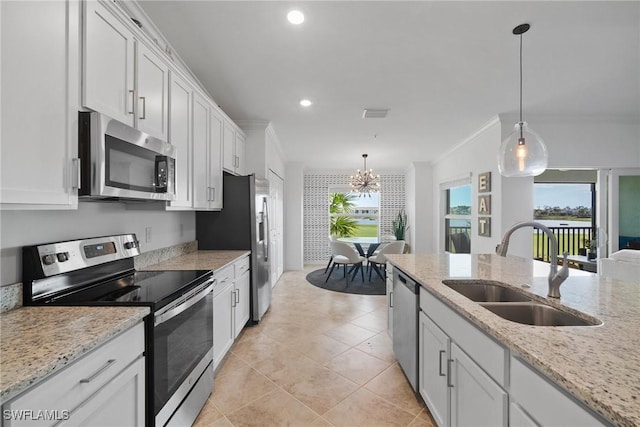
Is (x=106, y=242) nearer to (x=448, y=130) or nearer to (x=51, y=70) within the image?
(x=51, y=70)

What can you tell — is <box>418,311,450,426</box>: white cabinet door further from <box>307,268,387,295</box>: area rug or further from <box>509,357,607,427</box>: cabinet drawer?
<box>307,268,387,295</box>: area rug

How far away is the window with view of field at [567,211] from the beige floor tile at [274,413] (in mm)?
6821

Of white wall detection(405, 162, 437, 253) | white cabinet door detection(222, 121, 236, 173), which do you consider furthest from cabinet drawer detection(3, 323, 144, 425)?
white wall detection(405, 162, 437, 253)

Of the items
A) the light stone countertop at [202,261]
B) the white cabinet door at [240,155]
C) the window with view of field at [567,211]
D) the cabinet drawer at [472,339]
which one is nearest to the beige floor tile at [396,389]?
the cabinet drawer at [472,339]

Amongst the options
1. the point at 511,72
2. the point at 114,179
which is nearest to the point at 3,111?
the point at 114,179

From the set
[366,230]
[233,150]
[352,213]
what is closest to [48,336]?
[233,150]

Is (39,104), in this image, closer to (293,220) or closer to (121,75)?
(121,75)

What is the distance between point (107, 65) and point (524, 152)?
279cm

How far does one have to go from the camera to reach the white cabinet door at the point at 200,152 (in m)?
2.50

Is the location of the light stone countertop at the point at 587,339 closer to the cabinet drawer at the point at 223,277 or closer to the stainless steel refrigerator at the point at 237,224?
the cabinet drawer at the point at 223,277

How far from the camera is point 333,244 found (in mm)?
5570

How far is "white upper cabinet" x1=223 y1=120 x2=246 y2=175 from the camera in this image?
10.9 ft

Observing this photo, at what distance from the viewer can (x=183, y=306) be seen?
Answer: 1.61 m

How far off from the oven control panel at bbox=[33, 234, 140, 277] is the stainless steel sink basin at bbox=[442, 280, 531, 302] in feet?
6.72
